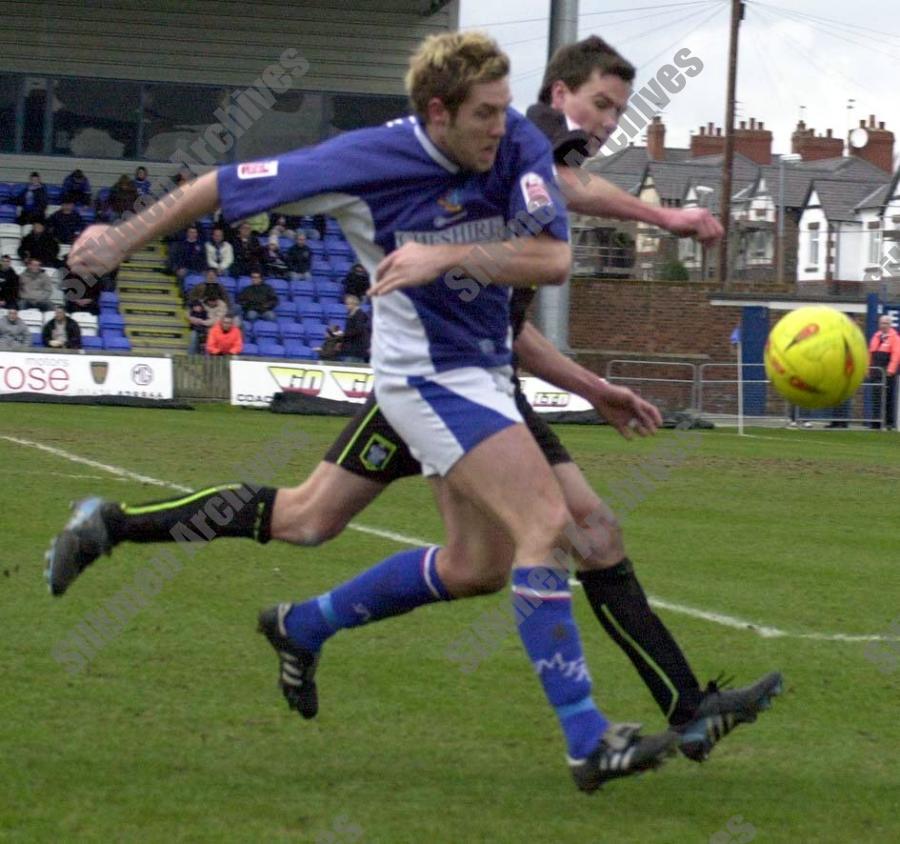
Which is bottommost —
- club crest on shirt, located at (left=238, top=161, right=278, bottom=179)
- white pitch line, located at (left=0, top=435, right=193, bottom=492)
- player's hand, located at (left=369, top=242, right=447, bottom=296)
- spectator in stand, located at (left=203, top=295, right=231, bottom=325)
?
white pitch line, located at (left=0, top=435, right=193, bottom=492)

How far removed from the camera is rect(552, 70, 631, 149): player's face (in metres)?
5.54

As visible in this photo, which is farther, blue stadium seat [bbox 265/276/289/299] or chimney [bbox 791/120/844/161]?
chimney [bbox 791/120/844/161]

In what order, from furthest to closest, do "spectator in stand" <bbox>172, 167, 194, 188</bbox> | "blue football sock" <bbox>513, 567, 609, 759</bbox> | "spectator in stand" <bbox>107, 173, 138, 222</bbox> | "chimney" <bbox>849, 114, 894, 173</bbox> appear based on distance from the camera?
1. "chimney" <bbox>849, 114, 894, 173</bbox>
2. "spectator in stand" <bbox>172, 167, 194, 188</bbox>
3. "spectator in stand" <bbox>107, 173, 138, 222</bbox>
4. "blue football sock" <bbox>513, 567, 609, 759</bbox>

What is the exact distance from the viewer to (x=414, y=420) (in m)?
4.91

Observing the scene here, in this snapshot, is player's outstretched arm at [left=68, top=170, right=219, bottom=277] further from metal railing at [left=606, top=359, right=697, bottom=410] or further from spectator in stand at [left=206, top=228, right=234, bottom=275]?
spectator in stand at [left=206, top=228, right=234, bottom=275]

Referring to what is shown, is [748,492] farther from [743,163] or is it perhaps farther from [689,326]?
[743,163]

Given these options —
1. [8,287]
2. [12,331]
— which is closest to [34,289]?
[8,287]

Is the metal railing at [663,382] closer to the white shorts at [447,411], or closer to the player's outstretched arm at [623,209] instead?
the player's outstretched arm at [623,209]

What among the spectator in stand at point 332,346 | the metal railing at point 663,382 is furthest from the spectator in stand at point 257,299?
the metal railing at point 663,382

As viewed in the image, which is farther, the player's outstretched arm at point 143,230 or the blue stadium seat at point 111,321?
the blue stadium seat at point 111,321

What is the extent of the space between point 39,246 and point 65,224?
1.18 meters

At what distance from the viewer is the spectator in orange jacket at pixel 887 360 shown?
27031 millimetres

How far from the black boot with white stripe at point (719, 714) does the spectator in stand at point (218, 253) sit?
24.9 m

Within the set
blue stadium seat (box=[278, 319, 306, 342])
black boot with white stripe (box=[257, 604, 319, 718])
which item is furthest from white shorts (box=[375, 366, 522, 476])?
blue stadium seat (box=[278, 319, 306, 342])
